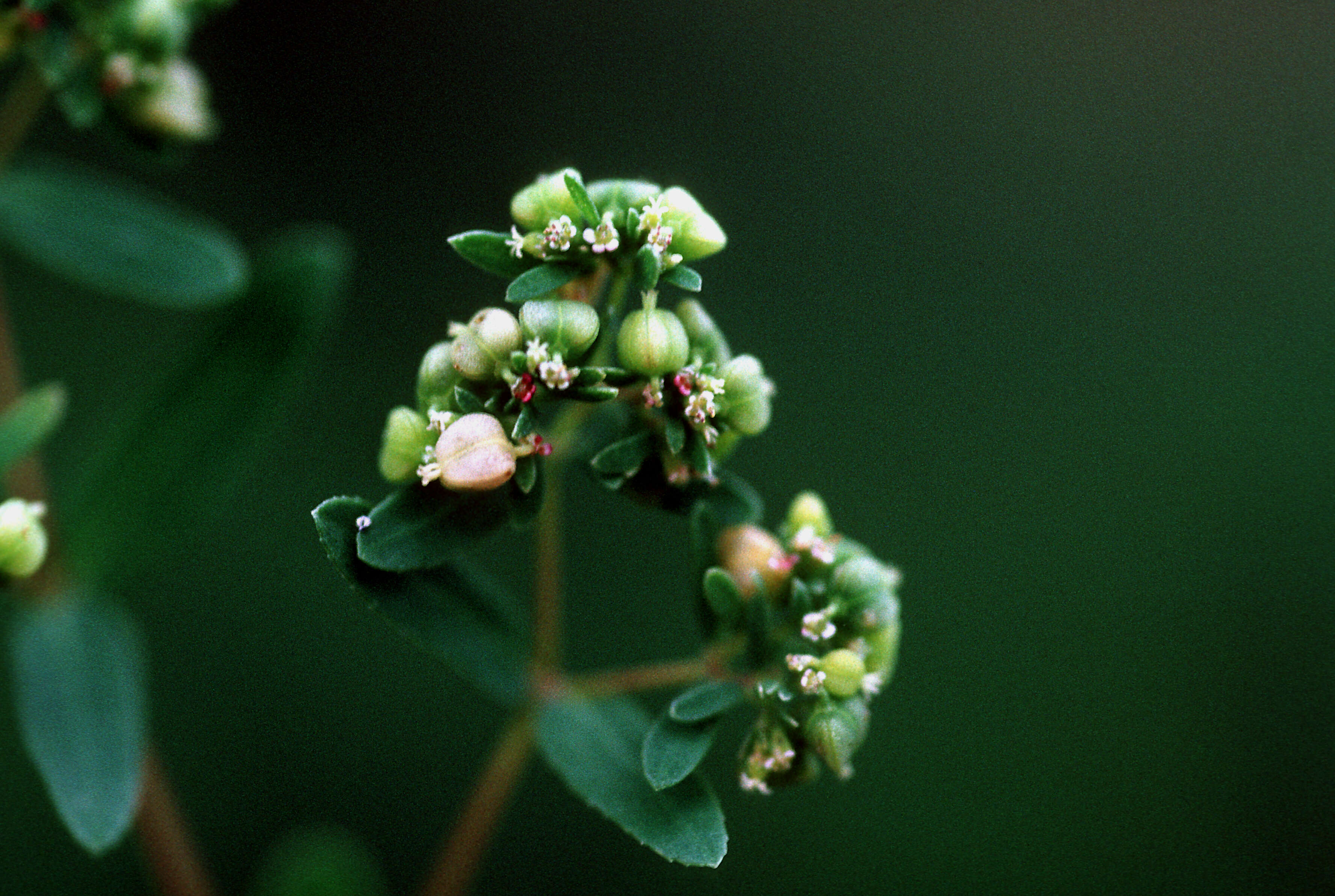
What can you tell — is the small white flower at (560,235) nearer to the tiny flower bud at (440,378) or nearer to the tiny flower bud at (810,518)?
the tiny flower bud at (440,378)

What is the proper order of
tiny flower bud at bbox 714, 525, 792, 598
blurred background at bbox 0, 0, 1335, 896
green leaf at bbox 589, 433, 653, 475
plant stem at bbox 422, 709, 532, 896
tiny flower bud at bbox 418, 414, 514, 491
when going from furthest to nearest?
blurred background at bbox 0, 0, 1335, 896, plant stem at bbox 422, 709, 532, 896, tiny flower bud at bbox 714, 525, 792, 598, green leaf at bbox 589, 433, 653, 475, tiny flower bud at bbox 418, 414, 514, 491

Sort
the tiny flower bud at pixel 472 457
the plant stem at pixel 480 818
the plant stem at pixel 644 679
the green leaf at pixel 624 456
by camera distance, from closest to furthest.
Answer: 1. the tiny flower bud at pixel 472 457
2. the green leaf at pixel 624 456
3. the plant stem at pixel 644 679
4. the plant stem at pixel 480 818

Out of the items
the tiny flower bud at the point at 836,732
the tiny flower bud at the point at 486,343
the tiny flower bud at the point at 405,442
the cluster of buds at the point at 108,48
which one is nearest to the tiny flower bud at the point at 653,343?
the tiny flower bud at the point at 486,343

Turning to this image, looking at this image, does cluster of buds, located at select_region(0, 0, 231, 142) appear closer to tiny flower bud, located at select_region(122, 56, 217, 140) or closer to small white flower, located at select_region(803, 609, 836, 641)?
tiny flower bud, located at select_region(122, 56, 217, 140)

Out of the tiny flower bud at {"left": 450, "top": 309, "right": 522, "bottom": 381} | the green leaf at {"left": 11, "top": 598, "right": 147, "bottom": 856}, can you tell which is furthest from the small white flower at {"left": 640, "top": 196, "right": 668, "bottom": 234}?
the green leaf at {"left": 11, "top": 598, "right": 147, "bottom": 856}

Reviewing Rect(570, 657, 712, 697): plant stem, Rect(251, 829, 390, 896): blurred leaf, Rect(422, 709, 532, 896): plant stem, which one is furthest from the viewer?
Rect(251, 829, 390, 896): blurred leaf

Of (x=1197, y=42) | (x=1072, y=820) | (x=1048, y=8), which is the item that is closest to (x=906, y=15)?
(x=1048, y=8)

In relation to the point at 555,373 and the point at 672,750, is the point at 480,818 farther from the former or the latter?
the point at 555,373

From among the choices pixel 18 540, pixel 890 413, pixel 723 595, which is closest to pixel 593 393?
pixel 723 595
